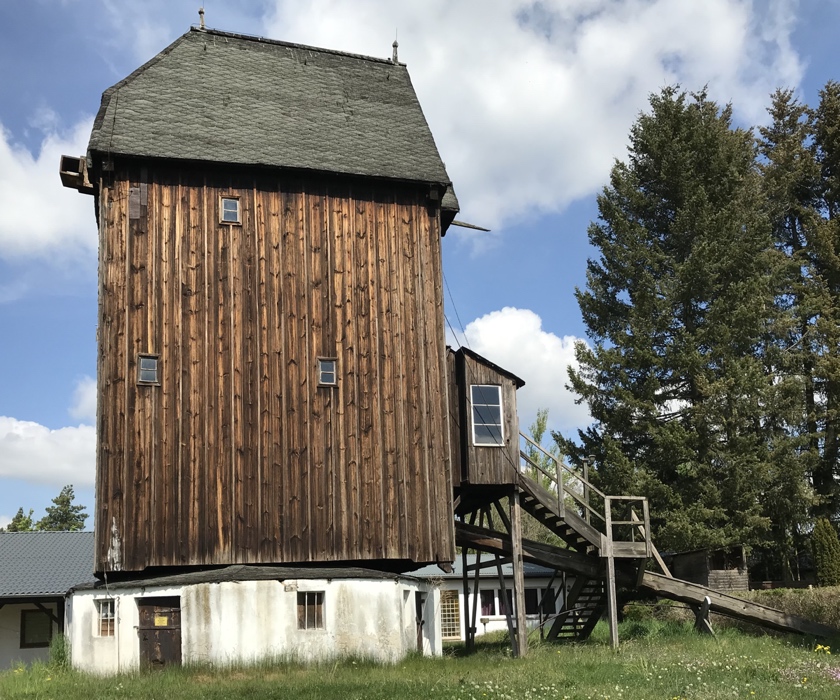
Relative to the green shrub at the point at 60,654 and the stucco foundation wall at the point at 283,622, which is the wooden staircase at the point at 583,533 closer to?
the stucco foundation wall at the point at 283,622

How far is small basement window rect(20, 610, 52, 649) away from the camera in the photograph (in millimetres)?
28016

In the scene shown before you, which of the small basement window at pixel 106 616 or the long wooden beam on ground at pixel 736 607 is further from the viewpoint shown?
the long wooden beam on ground at pixel 736 607

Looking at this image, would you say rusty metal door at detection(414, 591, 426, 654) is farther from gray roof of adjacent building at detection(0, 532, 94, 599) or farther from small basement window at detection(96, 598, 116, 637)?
gray roof of adjacent building at detection(0, 532, 94, 599)

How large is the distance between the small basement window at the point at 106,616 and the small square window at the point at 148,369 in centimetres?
453

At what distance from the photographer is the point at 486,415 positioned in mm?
23203

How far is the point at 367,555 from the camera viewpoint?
2084 centimetres

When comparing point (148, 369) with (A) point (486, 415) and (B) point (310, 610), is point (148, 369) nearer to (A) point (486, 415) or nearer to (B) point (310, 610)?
(B) point (310, 610)

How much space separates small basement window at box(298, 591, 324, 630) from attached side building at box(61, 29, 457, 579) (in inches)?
46.5

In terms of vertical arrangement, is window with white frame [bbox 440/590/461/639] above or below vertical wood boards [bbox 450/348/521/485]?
below

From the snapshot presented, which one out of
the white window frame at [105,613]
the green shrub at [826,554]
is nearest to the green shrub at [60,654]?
the white window frame at [105,613]

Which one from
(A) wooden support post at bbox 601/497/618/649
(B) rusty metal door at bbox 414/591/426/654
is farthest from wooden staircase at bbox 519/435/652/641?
(B) rusty metal door at bbox 414/591/426/654

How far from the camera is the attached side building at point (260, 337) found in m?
19.9

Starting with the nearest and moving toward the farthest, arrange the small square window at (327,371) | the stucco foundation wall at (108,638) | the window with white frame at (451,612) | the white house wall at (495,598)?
the stucco foundation wall at (108,638) → the small square window at (327,371) → the white house wall at (495,598) → the window with white frame at (451,612)

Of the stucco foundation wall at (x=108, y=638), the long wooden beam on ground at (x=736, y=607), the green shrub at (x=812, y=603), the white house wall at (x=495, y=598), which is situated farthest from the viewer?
the white house wall at (x=495, y=598)
